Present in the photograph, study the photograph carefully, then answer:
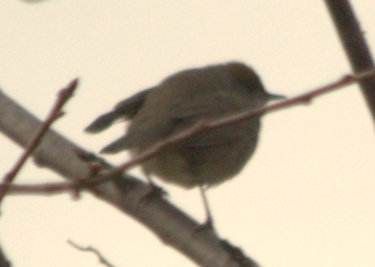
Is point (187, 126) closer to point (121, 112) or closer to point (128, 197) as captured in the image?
point (121, 112)

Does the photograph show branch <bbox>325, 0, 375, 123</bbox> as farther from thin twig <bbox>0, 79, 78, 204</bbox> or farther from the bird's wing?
the bird's wing

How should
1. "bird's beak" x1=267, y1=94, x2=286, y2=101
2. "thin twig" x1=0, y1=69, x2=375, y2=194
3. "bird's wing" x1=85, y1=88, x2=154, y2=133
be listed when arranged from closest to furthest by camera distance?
"thin twig" x1=0, y1=69, x2=375, y2=194, "bird's wing" x1=85, y1=88, x2=154, y2=133, "bird's beak" x1=267, y1=94, x2=286, y2=101

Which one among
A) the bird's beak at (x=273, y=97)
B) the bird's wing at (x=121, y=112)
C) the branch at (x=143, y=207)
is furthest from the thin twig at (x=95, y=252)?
the bird's beak at (x=273, y=97)

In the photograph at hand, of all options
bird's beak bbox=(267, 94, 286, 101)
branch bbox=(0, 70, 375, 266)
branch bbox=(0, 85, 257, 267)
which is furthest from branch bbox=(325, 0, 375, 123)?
bird's beak bbox=(267, 94, 286, 101)

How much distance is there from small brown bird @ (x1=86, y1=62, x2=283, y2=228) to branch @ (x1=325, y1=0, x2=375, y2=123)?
8.07 ft

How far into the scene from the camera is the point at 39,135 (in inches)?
54.6

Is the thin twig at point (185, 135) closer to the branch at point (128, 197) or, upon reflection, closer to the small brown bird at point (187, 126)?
the branch at point (128, 197)

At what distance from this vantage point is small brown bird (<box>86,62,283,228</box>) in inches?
171

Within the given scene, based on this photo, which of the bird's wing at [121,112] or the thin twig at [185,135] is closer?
the thin twig at [185,135]

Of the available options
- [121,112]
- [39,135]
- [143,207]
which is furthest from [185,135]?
[121,112]

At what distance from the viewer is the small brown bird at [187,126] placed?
14.3 ft

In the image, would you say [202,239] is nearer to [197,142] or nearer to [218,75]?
[197,142]

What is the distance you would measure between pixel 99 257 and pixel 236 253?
0.46 m

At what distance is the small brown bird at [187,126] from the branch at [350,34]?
246 cm
